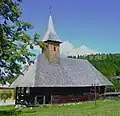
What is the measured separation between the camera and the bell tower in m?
41.7

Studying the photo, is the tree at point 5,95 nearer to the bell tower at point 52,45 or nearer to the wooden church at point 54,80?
the wooden church at point 54,80

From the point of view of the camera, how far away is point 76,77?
4197 cm

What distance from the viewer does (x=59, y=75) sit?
129ft

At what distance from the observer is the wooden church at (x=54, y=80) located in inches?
1431

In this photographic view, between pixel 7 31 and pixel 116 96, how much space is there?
29.9 metres

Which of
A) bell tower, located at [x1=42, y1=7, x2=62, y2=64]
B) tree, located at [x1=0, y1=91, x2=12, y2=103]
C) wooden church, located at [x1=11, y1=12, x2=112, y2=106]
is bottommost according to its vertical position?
tree, located at [x1=0, y1=91, x2=12, y2=103]

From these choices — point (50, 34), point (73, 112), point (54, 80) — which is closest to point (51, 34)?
point (50, 34)

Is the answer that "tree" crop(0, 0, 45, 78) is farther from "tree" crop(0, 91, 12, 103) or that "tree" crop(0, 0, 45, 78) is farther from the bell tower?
"tree" crop(0, 91, 12, 103)

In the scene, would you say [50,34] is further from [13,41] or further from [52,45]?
[13,41]

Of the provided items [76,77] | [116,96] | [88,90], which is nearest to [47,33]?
[76,77]

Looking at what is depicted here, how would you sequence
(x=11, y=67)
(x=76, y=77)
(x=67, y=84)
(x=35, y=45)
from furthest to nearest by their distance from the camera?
1. (x=76, y=77)
2. (x=67, y=84)
3. (x=35, y=45)
4. (x=11, y=67)

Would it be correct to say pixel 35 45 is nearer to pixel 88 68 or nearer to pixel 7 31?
pixel 7 31

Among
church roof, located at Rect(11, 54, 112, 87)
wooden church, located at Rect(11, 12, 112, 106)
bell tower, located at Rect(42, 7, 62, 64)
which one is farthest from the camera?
bell tower, located at Rect(42, 7, 62, 64)

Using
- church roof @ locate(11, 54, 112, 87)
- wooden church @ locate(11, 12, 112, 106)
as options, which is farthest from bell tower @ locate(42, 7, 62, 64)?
church roof @ locate(11, 54, 112, 87)
